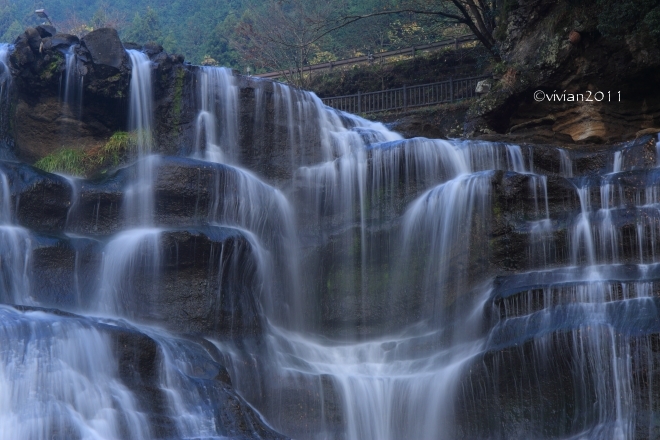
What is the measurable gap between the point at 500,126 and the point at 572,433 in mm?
10646

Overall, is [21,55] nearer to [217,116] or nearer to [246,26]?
[217,116]

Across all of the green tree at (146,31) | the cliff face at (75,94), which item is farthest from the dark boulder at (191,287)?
the green tree at (146,31)

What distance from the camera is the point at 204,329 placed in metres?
11.6

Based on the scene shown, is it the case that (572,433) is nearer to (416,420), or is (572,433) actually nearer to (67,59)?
(416,420)

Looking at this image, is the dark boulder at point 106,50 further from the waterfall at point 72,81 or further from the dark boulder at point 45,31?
the dark boulder at point 45,31

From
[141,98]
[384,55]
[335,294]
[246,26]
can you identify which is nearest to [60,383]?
[335,294]

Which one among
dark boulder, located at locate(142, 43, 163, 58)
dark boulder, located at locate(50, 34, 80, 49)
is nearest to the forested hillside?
dark boulder, located at locate(142, 43, 163, 58)

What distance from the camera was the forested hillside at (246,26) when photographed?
33.8 meters

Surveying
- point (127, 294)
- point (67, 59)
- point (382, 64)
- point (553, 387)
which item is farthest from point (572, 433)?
point (382, 64)

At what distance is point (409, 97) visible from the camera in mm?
26344

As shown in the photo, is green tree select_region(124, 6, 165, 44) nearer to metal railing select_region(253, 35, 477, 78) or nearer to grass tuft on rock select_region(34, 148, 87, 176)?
metal railing select_region(253, 35, 477, 78)
